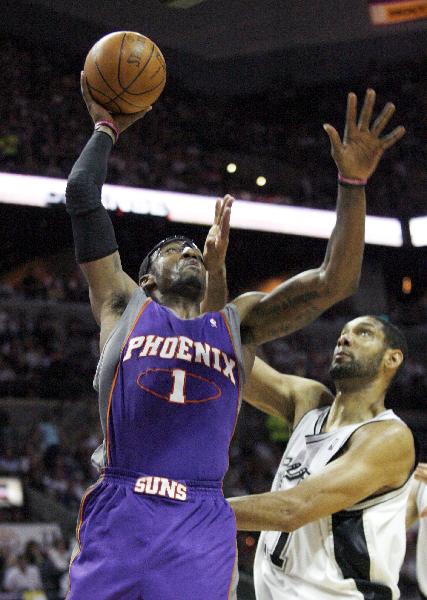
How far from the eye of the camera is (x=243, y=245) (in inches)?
742

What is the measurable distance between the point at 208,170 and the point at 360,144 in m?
15.0

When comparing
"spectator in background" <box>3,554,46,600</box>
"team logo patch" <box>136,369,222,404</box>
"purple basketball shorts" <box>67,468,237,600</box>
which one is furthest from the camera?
"spectator in background" <box>3,554,46,600</box>

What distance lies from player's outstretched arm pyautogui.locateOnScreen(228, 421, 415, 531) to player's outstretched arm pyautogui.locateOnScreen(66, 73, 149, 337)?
79cm

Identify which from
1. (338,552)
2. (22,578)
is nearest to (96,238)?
(338,552)

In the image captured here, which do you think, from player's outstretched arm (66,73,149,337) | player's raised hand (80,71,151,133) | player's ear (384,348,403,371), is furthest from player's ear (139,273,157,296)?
player's ear (384,348,403,371)

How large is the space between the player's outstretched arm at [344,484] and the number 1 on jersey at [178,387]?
0.54 m

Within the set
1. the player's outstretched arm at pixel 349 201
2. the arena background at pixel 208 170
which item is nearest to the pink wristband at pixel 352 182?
the player's outstretched arm at pixel 349 201

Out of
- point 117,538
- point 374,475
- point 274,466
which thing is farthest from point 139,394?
point 274,466

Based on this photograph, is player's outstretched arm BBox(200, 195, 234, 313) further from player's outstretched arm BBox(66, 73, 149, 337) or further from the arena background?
the arena background

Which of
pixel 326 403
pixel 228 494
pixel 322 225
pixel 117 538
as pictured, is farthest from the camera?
pixel 322 225

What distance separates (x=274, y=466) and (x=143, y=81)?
39.1 feet

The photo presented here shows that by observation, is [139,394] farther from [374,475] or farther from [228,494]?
[228,494]

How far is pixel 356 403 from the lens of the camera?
396 centimetres

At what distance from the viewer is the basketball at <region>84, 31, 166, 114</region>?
11.1ft
